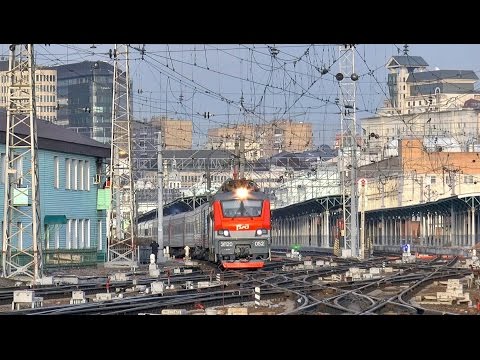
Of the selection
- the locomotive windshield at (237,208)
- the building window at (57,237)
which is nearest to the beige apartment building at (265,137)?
the locomotive windshield at (237,208)

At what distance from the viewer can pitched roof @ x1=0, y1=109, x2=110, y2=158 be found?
40812mm

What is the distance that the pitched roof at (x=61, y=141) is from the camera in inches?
1607

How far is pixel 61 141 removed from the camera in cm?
4253

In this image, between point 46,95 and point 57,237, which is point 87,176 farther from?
point 46,95

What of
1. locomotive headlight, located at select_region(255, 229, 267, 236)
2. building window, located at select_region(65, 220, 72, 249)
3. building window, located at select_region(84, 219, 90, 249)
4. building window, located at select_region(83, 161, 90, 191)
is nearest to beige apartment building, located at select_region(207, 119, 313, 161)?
locomotive headlight, located at select_region(255, 229, 267, 236)

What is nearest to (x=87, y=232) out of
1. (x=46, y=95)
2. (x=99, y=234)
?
(x=99, y=234)

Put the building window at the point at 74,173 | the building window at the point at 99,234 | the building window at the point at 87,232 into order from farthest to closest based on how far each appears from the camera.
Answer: the building window at the point at 99,234 < the building window at the point at 87,232 < the building window at the point at 74,173

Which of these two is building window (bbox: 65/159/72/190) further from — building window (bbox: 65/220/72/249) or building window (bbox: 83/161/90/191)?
building window (bbox: 83/161/90/191)

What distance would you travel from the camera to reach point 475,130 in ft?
414

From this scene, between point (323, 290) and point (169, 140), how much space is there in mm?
116423

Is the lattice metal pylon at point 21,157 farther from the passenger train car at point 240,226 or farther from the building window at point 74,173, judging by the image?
the building window at point 74,173
